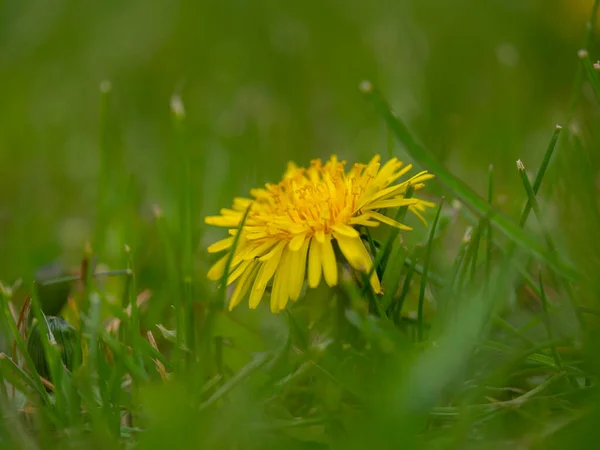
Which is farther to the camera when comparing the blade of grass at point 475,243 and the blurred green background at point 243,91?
the blurred green background at point 243,91

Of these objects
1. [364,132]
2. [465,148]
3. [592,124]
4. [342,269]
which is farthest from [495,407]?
[364,132]

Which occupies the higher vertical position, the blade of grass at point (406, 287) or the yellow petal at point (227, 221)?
the yellow petal at point (227, 221)

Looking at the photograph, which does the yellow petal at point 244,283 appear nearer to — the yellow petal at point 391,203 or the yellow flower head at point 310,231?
the yellow flower head at point 310,231

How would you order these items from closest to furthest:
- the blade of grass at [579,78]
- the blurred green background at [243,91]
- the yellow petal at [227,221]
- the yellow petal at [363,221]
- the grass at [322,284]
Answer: the grass at [322,284] < the yellow petal at [363,221] < the yellow petal at [227,221] < the blade of grass at [579,78] < the blurred green background at [243,91]

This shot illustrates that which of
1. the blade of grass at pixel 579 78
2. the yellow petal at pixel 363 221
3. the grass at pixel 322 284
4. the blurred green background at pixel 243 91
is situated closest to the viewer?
the grass at pixel 322 284

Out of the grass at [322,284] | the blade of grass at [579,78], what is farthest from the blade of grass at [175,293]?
the blade of grass at [579,78]

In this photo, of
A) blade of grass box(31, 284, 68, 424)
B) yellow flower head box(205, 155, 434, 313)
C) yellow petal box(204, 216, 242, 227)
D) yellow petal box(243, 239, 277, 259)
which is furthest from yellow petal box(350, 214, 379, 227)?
blade of grass box(31, 284, 68, 424)

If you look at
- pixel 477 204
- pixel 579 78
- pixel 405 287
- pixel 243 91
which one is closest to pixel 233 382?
pixel 405 287
